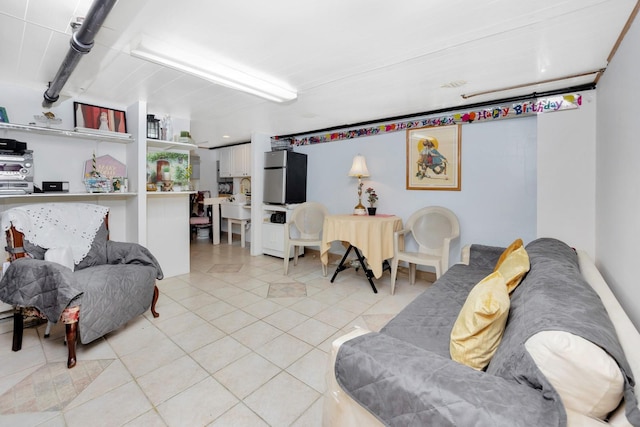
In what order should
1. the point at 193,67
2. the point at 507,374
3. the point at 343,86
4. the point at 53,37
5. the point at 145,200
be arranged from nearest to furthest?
the point at 507,374
the point at 53,37
the point at 193,67
the point at 343,86
the point at 145,200

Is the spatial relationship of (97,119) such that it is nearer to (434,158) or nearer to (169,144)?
(169,144)

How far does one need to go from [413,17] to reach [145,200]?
312 cm

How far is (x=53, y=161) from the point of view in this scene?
115 inches

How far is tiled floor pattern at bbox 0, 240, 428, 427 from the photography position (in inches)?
60.5

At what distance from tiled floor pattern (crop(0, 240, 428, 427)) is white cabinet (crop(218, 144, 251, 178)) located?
10.8 feet

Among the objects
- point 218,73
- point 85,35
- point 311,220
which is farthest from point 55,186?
point 311,220

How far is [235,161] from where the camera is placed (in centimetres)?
632

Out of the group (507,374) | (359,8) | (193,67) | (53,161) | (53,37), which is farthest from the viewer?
(53,161)

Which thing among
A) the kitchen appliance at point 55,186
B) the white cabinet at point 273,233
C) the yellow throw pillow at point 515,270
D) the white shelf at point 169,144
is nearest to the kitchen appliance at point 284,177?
the white cabinet at point 273,233

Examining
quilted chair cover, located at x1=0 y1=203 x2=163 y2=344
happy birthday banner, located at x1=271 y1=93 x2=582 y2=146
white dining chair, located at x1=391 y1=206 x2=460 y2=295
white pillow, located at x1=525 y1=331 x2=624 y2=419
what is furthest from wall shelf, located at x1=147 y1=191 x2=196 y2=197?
white pillow, located at x1=525 y1=331 x2=624 y2=419

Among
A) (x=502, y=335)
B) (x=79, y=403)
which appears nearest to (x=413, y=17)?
(x=502, y=335)

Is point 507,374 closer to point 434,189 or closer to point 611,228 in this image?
point 611,228

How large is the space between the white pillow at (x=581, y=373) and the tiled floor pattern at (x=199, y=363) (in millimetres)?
1177

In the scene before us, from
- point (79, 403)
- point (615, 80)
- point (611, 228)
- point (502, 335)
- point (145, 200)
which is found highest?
point (615, 80)
